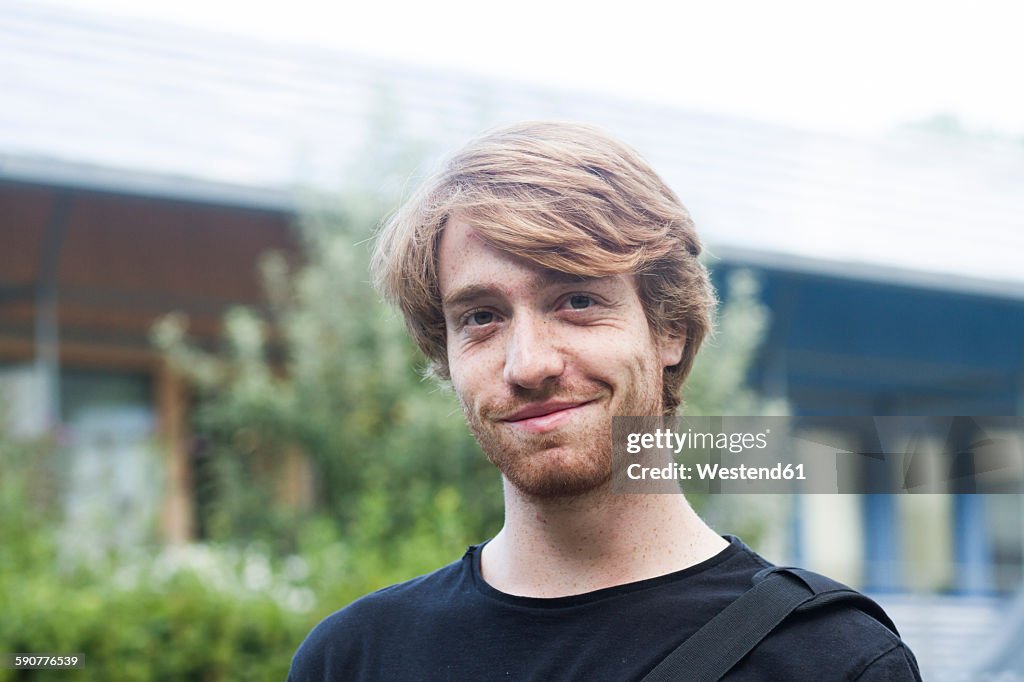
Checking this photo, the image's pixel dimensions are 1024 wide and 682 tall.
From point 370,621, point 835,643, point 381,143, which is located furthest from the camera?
point 381,143

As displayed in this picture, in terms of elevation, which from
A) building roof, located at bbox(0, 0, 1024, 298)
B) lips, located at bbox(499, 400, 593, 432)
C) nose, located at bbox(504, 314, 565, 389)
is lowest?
lips, located at bbox(499, 400, 593, 432)

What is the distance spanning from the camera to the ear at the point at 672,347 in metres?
2.05

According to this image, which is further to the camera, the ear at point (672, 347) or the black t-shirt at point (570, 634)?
the ear at point (672, 347)

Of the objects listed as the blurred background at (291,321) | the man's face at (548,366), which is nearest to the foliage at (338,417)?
the blurred background at (291,321)

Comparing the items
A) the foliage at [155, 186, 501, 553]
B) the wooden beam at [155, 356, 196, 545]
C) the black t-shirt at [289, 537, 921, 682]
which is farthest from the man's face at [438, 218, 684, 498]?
the wooden beam at [155, 356, 196, 545]

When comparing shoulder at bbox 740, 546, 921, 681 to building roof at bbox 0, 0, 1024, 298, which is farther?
building roof at bbox 0, 0, 1024, 298

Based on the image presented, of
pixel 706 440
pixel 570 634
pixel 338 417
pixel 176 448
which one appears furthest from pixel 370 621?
pixel 176 448

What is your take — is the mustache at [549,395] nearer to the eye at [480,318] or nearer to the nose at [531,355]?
the nose at [531,355]

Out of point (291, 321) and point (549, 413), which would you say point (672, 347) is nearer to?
point (549, 413)

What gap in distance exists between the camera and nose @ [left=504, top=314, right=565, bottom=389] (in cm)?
189

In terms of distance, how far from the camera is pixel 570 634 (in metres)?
1.93

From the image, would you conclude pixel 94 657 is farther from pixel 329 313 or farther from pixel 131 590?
pixel 329 313

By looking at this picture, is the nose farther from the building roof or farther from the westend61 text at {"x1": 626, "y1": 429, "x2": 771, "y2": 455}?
the building roof

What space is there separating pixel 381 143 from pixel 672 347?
7.12 m
